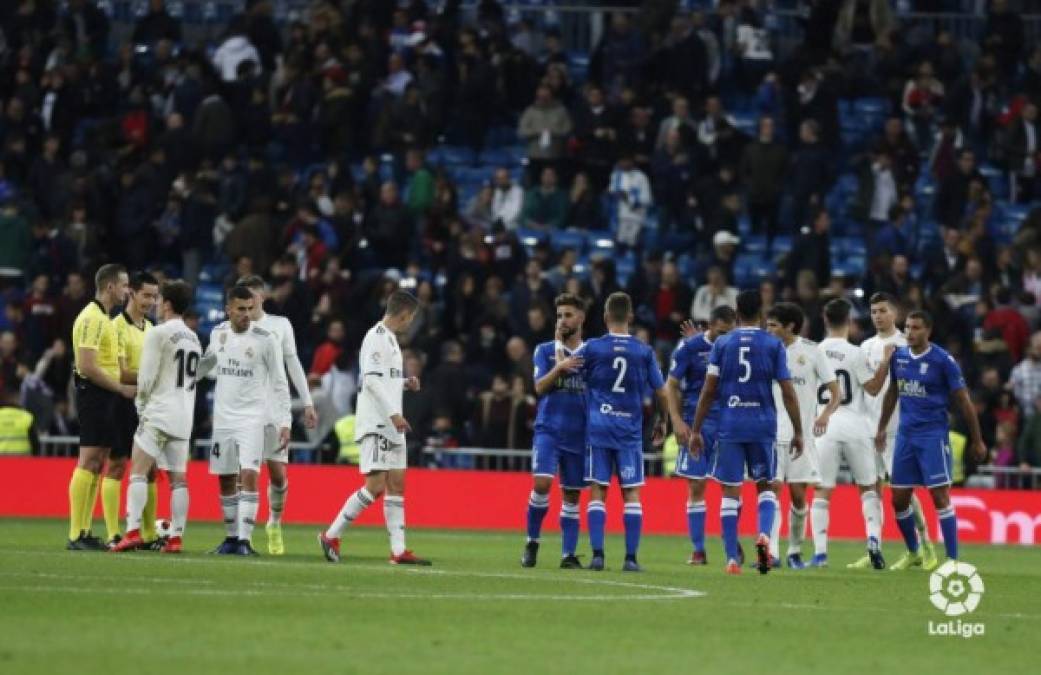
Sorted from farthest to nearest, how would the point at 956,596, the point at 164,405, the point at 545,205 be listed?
1. the point at 545,205
2. the point at 164,405
3. the point at 956,596

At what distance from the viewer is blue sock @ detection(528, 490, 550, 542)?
19.6 meters

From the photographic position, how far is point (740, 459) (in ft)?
61.6

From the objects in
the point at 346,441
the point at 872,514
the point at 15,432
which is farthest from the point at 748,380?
the point at 15,432

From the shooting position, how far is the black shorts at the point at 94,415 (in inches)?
792

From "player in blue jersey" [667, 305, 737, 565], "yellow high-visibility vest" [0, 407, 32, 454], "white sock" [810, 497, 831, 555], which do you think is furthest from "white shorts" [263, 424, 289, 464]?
"yellow high-visibility vest" [0, 407, 32, 454]

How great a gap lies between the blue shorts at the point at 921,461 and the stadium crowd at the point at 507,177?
9186 mm

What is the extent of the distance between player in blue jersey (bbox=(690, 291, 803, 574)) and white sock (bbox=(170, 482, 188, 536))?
14.9ft

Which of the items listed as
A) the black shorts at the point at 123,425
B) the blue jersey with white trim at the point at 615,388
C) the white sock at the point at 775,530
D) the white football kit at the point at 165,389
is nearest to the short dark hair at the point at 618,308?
the blue jersey with white trim at the point at 615,388

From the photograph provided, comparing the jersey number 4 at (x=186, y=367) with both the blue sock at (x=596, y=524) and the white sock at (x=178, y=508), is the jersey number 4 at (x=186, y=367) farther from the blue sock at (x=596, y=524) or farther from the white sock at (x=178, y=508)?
the blue sock at (x=596, y=524)

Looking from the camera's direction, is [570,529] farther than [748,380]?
Yes

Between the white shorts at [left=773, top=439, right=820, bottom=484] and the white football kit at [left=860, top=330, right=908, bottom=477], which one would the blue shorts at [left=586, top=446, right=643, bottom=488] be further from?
the white football kit at [left=860, top=330, right=908, bottom=477]

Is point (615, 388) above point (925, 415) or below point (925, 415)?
above

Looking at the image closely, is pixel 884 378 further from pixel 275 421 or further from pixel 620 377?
pixel 275 421

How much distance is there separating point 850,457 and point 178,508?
22.6 feet
